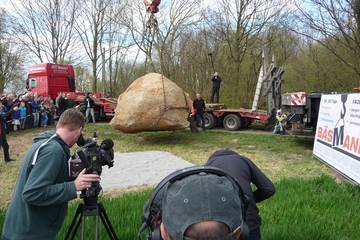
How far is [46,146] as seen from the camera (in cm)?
→ 224

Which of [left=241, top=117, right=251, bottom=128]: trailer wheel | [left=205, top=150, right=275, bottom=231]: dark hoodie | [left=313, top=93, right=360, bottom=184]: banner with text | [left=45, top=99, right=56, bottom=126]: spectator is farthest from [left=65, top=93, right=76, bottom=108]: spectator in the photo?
[left=205, top=150, right=275, bottom=231]: dark hoodie

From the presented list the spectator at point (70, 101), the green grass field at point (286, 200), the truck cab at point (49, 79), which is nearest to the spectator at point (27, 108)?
the spectator at point (70, 101)

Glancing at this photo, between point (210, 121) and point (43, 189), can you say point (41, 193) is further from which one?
point (210, 121)

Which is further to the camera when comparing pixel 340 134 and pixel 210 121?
pixel 210 121

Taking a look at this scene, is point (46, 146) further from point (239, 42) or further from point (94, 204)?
point (239, 42)

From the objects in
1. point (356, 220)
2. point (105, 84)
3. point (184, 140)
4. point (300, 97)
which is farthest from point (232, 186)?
point (105, 84)

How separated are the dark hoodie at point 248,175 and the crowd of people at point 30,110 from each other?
11081mm

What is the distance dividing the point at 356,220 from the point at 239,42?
62.7ft

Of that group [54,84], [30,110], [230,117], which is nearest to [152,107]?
[230,117]

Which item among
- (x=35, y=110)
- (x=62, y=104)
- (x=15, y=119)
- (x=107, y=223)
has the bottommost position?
(x=15, y=119)

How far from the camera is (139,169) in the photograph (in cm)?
762

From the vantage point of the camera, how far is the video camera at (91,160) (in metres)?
2.39

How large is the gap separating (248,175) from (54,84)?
702 inches

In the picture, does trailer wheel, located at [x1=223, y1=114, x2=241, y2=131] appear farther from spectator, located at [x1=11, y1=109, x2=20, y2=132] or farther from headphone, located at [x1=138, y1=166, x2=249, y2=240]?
headphone, located at [x1=138, y1=166, x2=249, y2=240]
